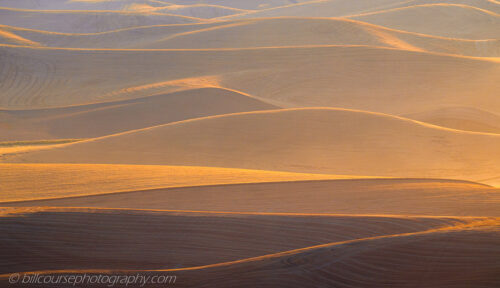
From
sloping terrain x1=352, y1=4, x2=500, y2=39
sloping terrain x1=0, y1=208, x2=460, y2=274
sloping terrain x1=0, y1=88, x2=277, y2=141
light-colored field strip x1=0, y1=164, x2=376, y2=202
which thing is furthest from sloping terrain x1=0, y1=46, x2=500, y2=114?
sloping terrain x1=352, y1=4, x2=500, y2=39

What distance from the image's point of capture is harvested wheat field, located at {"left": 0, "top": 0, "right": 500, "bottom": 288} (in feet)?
5.79

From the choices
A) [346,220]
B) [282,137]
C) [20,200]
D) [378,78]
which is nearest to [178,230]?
[346,220]

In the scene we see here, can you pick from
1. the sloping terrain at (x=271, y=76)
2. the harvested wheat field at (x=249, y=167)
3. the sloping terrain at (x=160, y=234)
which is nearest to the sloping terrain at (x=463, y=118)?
the harvested wheat field at (x=249, y=167)

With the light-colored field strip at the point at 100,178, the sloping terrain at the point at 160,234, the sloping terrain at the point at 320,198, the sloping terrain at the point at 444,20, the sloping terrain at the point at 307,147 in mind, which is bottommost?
the sloping terrain at the point at 307,147

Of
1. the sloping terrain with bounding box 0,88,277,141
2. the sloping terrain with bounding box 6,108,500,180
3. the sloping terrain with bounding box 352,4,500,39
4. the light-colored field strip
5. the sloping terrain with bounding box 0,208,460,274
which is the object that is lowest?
the sloping terrain with bounding box 0,88,277,141

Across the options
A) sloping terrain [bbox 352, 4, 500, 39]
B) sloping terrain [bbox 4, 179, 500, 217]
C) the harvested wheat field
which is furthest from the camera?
sloping terrain [bbox 352, 4, 500, 39]

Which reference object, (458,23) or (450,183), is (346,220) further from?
(458,23)

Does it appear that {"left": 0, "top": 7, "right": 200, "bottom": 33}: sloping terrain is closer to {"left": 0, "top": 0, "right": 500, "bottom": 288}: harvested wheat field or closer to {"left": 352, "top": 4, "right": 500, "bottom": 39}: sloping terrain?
{"left": 352, "top": 4, "right": 500, "bottom": 39}: sloping terrain

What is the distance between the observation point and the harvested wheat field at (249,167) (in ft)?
5.79

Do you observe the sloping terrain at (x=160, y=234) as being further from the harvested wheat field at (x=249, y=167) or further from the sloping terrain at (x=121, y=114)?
the sloping terrain at (x=121, y=114)

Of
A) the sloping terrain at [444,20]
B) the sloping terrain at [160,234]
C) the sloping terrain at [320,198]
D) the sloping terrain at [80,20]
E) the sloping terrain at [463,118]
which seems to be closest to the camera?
the sloping terrain at [160,234]

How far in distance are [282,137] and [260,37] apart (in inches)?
509

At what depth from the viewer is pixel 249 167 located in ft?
17.7

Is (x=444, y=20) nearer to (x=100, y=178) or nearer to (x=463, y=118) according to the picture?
(x=463, y=118)
